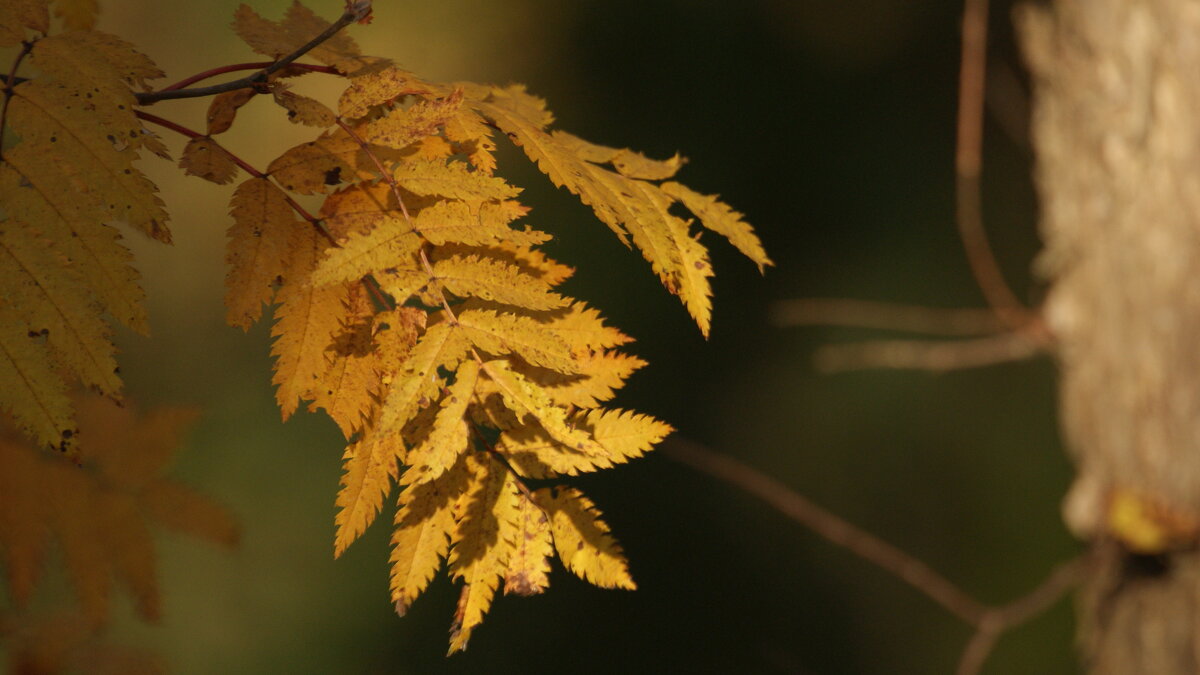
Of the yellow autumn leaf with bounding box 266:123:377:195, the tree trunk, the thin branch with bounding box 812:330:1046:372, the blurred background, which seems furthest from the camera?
→ the blurred background

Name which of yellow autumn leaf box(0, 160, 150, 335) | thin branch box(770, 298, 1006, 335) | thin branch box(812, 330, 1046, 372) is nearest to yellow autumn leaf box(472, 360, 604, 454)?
yellow autumn leaf box(0, 160, 150, 335)

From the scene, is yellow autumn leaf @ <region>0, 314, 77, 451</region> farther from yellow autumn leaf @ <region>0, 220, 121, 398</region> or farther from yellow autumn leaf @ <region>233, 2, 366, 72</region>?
yellow autumn leaf @ <region>233, 2, 366, 72</region>

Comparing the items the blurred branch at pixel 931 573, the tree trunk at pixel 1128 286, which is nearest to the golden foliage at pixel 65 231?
the blurred branch at pixel 931 573

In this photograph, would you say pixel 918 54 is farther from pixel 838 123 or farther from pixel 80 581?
pixel 80 581

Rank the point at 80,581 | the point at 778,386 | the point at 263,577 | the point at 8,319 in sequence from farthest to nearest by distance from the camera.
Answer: the point at 778,386, the point at 263,577, the point at 80,581, the point at 8,319

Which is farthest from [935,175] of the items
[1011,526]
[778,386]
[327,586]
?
[327,586]

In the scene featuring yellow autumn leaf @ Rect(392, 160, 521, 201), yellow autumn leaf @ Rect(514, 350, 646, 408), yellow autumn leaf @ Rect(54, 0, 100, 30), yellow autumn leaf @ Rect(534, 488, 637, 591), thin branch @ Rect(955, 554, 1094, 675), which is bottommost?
yellow autumn leaf @ Rect(534, 488, 637, 591)

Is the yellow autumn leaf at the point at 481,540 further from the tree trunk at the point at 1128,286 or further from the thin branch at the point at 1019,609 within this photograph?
the tree trunk at the point at 1128,286
